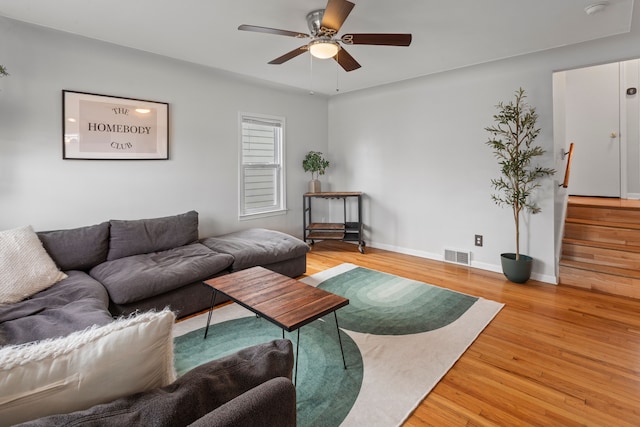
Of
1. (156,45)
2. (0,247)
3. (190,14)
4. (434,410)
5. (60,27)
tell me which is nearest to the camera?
(434,410)

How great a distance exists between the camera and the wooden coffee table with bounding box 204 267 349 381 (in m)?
1.95

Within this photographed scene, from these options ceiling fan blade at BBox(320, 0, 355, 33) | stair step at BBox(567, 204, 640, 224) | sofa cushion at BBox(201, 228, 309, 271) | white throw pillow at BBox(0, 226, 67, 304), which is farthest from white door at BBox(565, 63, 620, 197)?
white throw pillow at BBox(0, 226, 67, 304)

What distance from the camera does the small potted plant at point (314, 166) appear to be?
17.5 feet

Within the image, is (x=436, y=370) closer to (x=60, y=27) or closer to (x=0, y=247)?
(x=0, y=247)

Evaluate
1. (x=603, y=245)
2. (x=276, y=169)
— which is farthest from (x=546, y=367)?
(x=276, y=169)

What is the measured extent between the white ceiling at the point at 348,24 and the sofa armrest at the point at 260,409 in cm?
250

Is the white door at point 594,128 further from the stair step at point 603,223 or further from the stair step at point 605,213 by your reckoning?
the stair step at point 603,223

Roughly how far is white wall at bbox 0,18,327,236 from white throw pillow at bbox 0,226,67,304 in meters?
0.56

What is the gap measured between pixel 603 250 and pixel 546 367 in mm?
2334

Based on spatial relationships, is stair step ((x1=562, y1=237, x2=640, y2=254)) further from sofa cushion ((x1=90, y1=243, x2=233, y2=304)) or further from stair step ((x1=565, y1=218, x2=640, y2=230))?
sofa cushion ((x1=90, y1=243, x2=233, y2=304))

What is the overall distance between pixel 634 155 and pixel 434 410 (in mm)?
5650

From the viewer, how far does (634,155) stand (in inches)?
199

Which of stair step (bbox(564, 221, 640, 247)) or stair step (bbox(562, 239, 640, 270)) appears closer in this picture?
stair step (bbox(562, 239, 640, 270))

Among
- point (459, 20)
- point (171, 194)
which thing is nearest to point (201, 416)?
point (459, 20)
